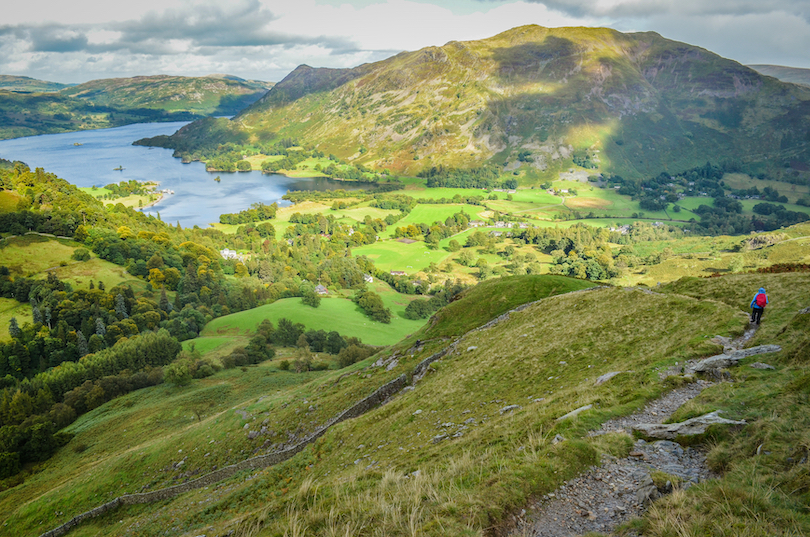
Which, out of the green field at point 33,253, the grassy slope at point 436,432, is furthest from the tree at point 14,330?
the grassy slope at point 436,432

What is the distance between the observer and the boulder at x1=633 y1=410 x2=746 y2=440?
417 inches

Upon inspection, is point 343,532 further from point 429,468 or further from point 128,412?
point 128,412

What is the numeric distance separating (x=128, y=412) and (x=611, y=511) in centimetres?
5850

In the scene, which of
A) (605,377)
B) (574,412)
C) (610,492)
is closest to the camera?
(610,492)

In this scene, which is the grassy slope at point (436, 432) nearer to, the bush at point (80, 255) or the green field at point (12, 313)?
the green field at point (12, 313)

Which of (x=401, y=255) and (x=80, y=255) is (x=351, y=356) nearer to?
(x=80, y=255)

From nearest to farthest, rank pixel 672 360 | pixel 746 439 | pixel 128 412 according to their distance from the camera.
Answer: pixel 746 439, pixel 672 360, pixel 128 412

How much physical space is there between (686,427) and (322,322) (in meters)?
91.0

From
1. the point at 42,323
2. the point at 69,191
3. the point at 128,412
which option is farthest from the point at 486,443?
the point at 69,191

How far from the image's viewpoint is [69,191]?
481 ft

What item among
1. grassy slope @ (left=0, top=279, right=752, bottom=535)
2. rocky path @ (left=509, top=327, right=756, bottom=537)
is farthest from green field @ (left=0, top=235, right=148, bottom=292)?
rocky path @ (left=509, top=327, right=756, bottom=537)

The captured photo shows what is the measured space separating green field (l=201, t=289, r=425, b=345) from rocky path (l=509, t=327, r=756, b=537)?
8170 cm

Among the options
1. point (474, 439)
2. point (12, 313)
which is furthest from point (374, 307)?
point (474, 439)

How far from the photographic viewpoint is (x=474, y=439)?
49.7 feet
